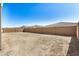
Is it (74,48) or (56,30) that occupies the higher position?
(56,30)

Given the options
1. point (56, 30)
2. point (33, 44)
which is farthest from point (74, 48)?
point (33, 44)

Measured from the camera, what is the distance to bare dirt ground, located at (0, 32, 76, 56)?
1811 millimetres

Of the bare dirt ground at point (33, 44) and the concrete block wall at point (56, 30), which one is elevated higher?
the concrete block wall at point (56, 30)

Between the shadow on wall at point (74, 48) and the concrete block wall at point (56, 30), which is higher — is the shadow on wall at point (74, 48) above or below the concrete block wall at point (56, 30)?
below

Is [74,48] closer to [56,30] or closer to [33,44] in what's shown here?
[56,30]

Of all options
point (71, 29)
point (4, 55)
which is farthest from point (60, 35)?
point (4, 55)

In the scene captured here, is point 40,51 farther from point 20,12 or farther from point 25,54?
point 20,12

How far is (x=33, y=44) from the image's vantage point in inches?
72.0

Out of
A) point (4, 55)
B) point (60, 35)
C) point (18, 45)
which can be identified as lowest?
point (4, 55)

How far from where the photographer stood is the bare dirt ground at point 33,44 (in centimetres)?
181

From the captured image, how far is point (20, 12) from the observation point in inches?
73.2

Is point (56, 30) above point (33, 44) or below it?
above

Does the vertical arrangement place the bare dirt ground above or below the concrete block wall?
below

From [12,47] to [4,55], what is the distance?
139 mm
